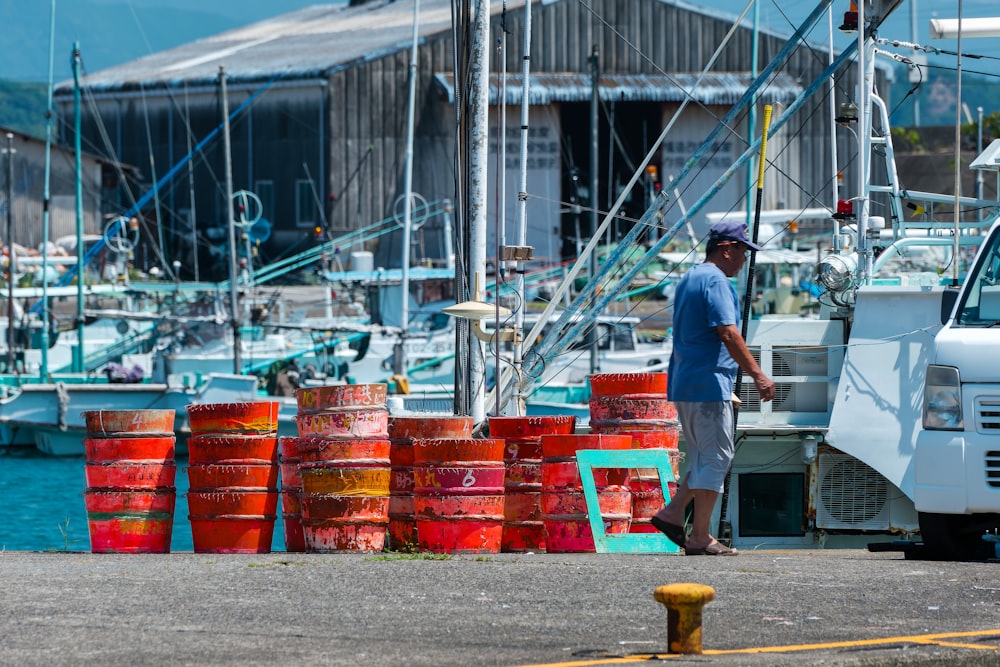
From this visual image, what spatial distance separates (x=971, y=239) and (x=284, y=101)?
32027 millimetres

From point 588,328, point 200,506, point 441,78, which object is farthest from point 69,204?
point 200,506

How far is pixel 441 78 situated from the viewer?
44.5 m

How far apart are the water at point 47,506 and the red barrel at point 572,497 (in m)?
7.72

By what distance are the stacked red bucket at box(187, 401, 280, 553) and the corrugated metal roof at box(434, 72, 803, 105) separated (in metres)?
33.5

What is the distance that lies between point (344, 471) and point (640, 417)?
2.41m

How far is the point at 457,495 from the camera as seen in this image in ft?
35.4

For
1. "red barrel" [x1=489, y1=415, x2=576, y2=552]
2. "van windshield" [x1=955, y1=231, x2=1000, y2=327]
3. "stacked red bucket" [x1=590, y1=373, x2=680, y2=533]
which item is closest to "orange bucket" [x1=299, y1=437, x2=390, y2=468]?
"red barrel" [x1=489, y1=415, x2=576, y2=552]

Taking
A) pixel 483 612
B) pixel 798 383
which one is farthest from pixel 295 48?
pixel 483 612

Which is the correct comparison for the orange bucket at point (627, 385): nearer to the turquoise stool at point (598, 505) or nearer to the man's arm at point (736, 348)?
the turquoise stool at point (598, 505)

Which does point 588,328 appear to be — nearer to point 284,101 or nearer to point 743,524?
point 743,524

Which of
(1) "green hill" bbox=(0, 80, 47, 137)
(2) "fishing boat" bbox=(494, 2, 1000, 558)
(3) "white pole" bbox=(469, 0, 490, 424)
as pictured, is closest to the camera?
(3) "white pole" bbox=(469, 0, 490, 424)

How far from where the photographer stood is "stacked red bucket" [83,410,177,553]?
11.3m

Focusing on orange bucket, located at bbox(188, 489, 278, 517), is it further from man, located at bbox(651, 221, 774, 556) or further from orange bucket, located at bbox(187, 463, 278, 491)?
man, located at bbox(651, 221, 774, 556)

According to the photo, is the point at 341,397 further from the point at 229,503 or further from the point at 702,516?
the point at 702,516
